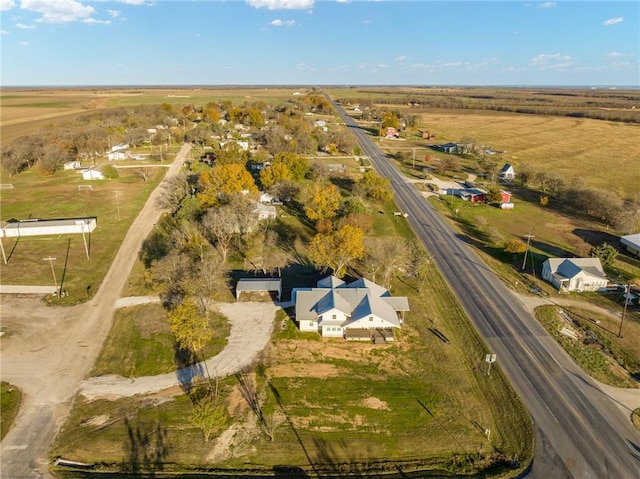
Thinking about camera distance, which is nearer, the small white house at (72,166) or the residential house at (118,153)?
the small white house at (72,166)

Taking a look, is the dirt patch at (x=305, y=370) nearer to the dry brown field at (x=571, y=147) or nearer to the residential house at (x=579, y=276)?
the residential house at (x=579, y=276)

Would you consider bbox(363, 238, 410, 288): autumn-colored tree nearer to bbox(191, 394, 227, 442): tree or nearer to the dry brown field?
bbox(191, 394, 227, 442): tree

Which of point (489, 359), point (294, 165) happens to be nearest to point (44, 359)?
point (489, 359)

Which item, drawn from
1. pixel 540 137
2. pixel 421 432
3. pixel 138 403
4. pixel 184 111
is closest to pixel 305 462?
pixel 421 432

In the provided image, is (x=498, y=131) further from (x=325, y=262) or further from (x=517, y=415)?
(x=517, y=415)

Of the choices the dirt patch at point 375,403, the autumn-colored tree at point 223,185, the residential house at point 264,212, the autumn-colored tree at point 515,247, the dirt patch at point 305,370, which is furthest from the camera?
the autumn-colored tree at point 223,185

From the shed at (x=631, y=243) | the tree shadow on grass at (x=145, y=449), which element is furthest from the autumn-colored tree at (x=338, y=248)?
the shed at (x=631, y=243)
